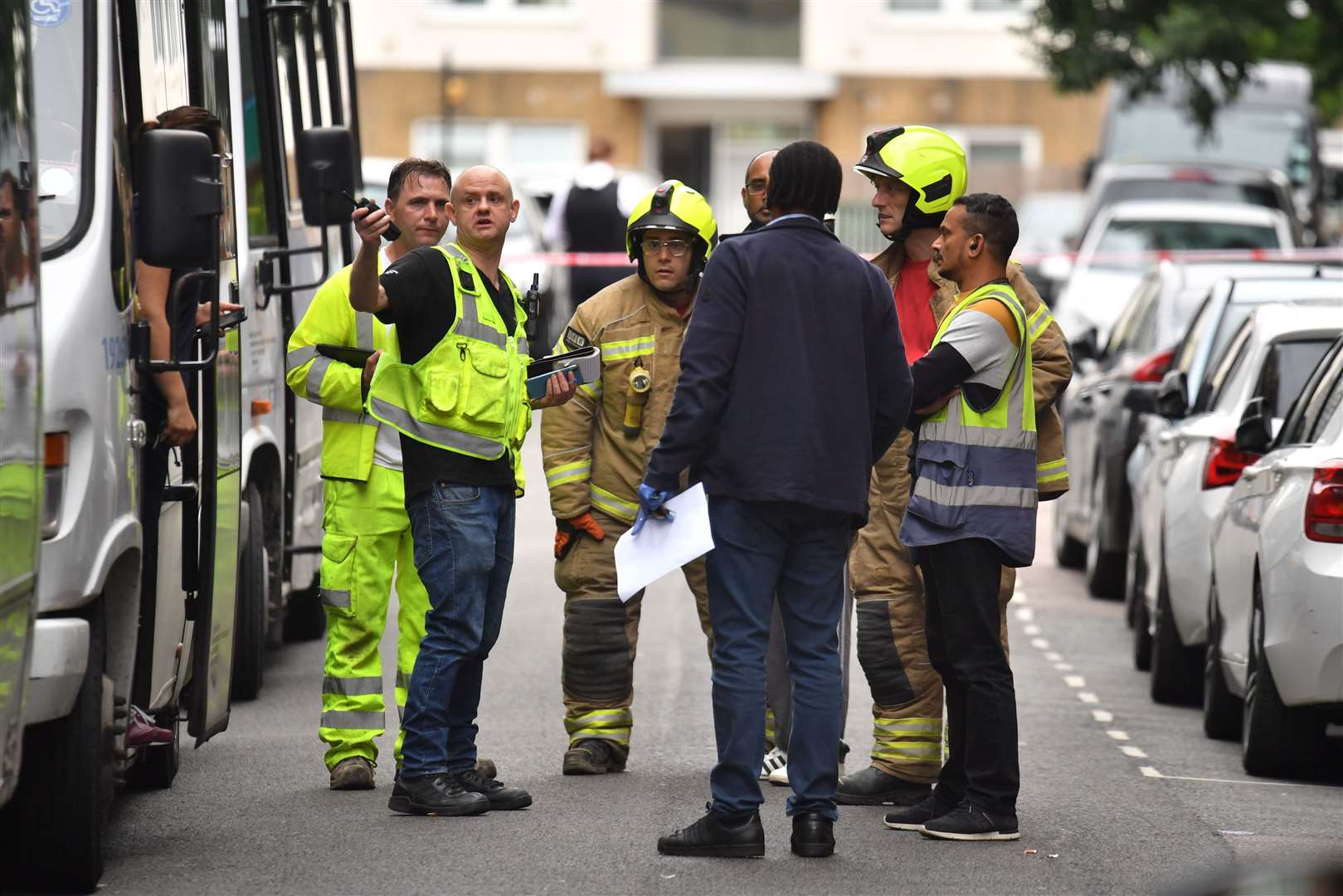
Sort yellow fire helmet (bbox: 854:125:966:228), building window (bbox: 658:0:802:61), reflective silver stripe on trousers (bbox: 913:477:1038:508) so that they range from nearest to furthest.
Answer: reflective silver stripe on trousers (bbox: 913:477:1038:508) → yellow fire helmet (bbox: 854:125:966:228) → building window (bbox: 658:0:802:61)

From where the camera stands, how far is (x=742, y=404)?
667 centimetres

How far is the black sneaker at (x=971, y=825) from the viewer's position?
714cm

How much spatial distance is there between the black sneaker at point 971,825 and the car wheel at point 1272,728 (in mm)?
1556

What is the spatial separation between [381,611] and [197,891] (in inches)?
62.4

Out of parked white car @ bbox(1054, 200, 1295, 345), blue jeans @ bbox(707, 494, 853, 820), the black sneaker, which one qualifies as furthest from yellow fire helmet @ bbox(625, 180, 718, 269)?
parked white car @ bbox(1054, 200, 1295, 345)

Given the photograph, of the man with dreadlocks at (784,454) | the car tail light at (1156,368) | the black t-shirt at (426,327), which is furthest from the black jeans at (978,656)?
the car tail light at (1156,368)

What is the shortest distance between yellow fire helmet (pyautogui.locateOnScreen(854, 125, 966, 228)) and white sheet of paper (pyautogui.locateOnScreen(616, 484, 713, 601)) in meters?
1.40

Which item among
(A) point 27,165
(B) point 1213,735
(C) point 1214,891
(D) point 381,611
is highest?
(A) point 27,165

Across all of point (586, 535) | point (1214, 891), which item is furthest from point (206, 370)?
point (1214, 891)

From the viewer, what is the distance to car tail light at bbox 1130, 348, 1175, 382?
12.9 metres

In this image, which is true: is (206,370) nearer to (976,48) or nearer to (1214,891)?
(1214,891)

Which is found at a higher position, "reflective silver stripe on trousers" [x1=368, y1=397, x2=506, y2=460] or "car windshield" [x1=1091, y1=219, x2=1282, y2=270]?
"reflective silver stripe on trousers" [x1=368, y1=397, x2=506, y2=460]

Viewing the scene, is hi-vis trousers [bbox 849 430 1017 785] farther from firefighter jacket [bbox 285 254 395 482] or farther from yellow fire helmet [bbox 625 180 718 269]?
firefighter jacket [bbox 285 254 395 482]

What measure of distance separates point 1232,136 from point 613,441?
82.5 feet
